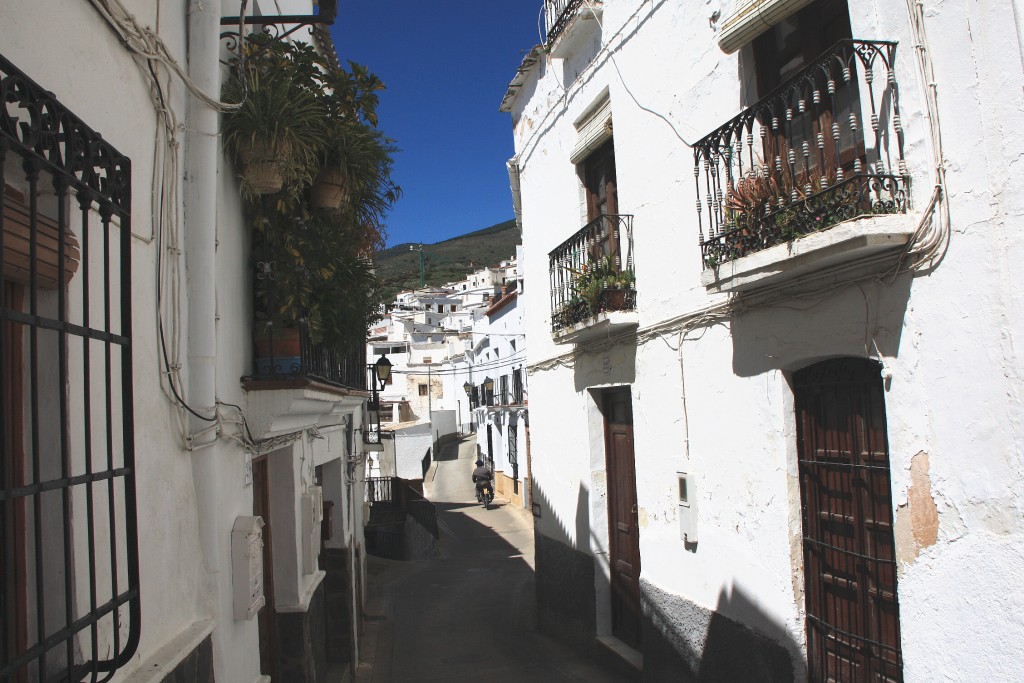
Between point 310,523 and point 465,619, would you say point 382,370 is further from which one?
point 310,523

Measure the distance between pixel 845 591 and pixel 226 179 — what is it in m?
4.56

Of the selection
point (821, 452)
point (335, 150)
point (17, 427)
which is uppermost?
point (335, 150)

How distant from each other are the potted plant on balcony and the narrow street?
5.71 meters

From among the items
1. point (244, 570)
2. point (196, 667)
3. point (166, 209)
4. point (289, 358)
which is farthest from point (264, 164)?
point (196, 667)

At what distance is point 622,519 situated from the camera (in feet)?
27.2

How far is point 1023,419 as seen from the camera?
3.54 m

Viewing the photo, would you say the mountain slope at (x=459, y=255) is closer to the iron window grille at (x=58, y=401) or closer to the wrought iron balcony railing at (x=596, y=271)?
the wrought iron balcony railing at (x=596, y=271)

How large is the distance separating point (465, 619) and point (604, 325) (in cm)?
562

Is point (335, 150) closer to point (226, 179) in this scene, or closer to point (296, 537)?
point (226, 179)

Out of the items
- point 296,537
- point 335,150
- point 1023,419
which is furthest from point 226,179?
point 1023,419

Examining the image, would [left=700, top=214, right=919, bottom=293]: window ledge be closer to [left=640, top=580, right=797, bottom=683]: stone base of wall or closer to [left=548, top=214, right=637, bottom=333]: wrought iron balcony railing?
[left=548, top=214, right=637, bottom=333]: wrought iron balcony railing

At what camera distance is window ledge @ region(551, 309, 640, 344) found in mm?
7344

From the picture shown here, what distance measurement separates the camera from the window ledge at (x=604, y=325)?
734cm

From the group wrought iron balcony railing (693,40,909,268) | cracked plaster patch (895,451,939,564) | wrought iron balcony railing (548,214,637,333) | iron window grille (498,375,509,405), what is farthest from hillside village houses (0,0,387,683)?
iron window grille (498,375,509,405)
